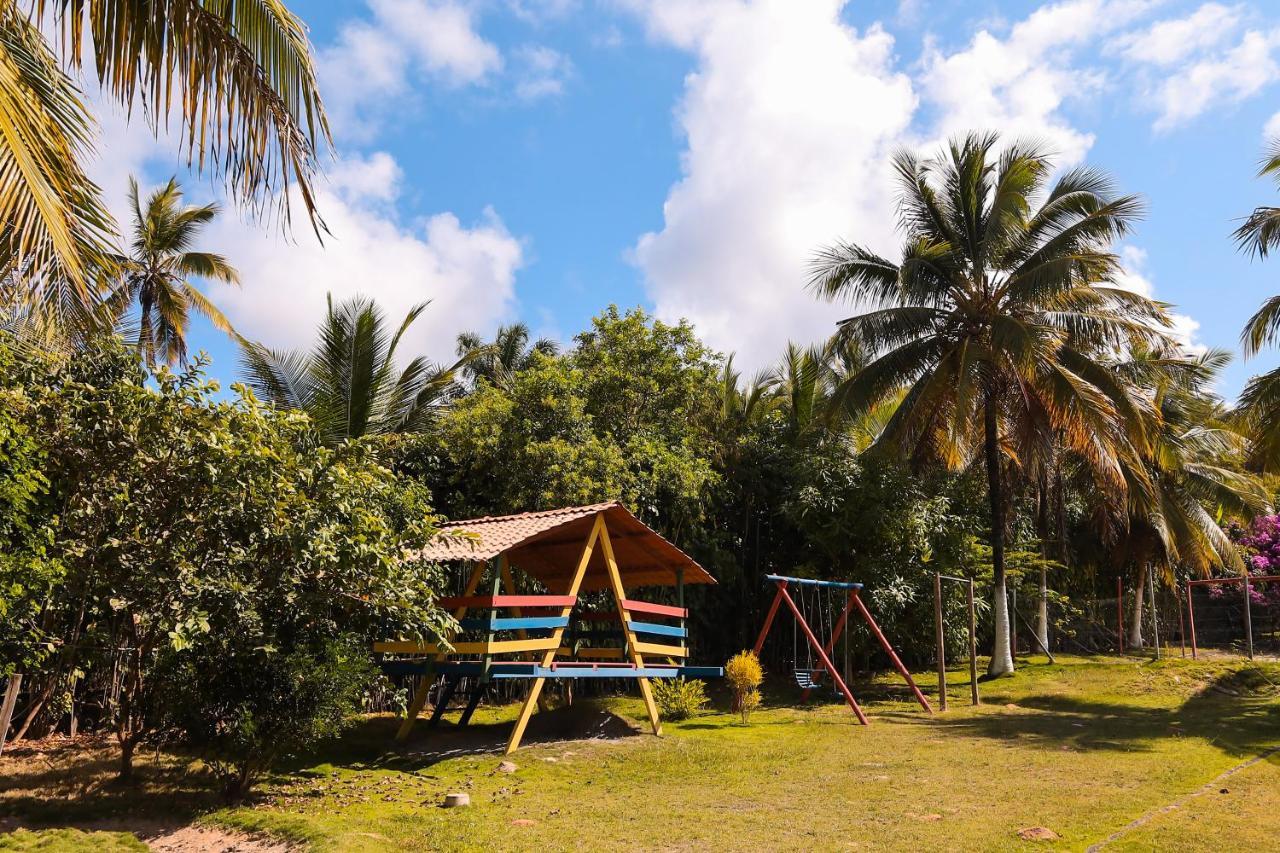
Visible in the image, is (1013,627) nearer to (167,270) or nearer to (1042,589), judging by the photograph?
(1042,589)

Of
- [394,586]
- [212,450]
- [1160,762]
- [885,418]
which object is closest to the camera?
[212,450]

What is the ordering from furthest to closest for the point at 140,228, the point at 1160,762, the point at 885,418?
the point at 885,418, the point at 140,228, the point at 1160,762

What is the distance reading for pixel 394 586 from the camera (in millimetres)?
7863

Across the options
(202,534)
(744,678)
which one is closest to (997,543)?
(744,678)

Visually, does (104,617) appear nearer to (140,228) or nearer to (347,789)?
(347,789)

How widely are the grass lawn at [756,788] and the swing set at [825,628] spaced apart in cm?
94

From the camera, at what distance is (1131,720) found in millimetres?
13281

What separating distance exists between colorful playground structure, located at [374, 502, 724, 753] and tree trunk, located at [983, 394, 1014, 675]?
7375 mm

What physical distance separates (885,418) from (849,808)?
14581 millimetres

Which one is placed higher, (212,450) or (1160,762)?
(212,450)

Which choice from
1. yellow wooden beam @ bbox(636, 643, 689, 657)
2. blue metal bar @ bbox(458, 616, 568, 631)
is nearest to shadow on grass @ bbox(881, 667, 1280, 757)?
yellow wooden beam @ bbox(636, 643, 689, 657)

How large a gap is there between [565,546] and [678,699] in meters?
3.23

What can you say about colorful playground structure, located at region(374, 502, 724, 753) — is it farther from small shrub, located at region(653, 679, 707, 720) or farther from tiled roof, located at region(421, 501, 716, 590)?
small shrub, located at region(653, 679, 707, 720)

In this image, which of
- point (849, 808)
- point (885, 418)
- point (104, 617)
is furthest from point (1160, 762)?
point (885, 418)
